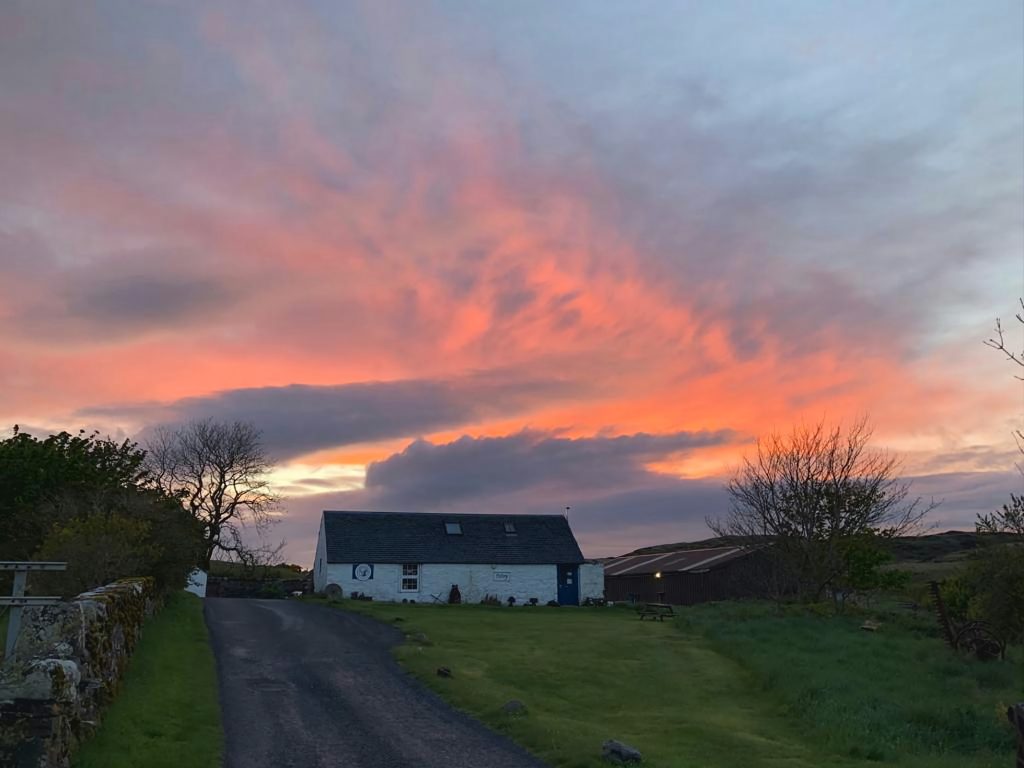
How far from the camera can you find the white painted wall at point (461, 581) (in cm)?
5575

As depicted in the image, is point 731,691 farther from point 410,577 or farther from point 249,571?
point 249,571

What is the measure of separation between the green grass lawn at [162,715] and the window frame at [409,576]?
3112cm

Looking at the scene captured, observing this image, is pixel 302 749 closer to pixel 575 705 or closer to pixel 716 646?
pixel 575 705

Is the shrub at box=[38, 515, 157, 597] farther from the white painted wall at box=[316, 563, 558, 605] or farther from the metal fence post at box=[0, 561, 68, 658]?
the white painted wall at box=[316, 563, 558, 605]

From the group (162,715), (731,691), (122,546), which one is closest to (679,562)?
(731,691)

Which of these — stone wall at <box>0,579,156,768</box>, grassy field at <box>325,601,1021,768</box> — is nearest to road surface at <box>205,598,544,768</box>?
grassy field at <box>325,601,1021,768</box>

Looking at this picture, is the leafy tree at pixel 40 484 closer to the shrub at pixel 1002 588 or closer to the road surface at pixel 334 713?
the road surface at pixel 334 713

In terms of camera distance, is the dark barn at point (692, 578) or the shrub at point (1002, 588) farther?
the dark barn at point (692, 578)

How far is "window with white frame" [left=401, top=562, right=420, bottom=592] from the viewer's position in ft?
186

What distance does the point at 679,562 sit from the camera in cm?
6556

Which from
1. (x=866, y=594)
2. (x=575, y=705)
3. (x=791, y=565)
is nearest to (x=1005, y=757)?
(x=575, y=705)

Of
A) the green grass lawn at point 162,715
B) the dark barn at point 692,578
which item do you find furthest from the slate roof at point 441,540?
the green grass lawn at point 162,715

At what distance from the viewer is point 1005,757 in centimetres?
1775

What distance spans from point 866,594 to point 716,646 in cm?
2238
